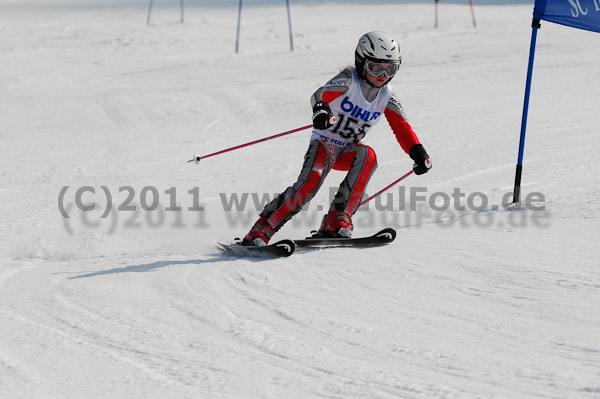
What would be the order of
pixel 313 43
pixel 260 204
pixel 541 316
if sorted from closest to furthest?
pixel 541 316 < pixel 260 204 < pixel 313 43

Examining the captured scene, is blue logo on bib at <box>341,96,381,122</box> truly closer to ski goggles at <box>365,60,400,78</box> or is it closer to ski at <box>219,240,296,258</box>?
ski goggles at <box>365,60,400,78</box>

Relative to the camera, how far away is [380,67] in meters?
4.45

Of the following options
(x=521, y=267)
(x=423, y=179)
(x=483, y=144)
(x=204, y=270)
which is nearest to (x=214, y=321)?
(x=204, y=270)

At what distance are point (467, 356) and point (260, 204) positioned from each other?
4.06 meters

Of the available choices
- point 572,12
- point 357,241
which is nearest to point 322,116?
point 357,241

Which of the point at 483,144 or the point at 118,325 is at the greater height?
the point at 483,144

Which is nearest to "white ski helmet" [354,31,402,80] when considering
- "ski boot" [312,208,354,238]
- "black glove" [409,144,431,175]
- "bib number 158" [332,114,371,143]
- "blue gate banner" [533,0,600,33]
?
"bib number 158" [332,114,371,143]

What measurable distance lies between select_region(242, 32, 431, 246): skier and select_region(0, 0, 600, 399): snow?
363mm

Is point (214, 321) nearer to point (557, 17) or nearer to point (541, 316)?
point (541, 316)

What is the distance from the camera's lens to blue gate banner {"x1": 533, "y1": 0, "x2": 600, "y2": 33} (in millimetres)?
5023

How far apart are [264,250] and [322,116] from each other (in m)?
0.86

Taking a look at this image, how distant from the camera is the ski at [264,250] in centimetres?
432

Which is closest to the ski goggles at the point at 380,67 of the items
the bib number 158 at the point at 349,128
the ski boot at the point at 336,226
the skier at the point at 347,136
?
the skier at the point at 347,136

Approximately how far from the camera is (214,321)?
10.8 ft
